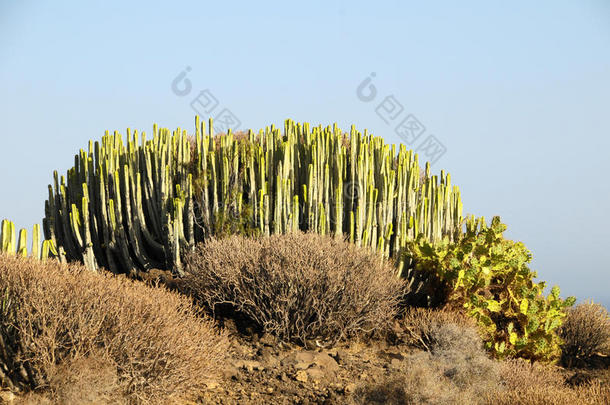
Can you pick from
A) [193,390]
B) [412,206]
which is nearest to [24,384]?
[193,390]

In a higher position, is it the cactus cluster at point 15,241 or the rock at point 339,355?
the cactus cluster at point 15,241

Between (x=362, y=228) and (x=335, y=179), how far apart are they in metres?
0.84

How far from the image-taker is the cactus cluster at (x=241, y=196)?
9.38 meters

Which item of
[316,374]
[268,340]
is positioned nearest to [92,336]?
[316,374]

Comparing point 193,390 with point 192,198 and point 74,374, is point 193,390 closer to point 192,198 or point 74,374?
point 74,374

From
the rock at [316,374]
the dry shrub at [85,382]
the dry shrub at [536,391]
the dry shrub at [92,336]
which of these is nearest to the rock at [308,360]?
the rock at [316,374]

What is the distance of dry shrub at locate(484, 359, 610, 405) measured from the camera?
18.3ft

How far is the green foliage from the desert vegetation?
28mm

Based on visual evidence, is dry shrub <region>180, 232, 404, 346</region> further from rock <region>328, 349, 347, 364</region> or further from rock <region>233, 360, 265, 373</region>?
rock <region>233, 360, 265, 373</region>

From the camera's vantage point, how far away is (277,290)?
7473 mm

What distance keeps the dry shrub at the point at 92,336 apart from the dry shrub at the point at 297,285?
4.94ft

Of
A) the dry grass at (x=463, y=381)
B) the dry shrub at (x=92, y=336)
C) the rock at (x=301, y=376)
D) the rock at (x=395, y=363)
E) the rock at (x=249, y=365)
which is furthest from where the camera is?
the rock at (x=395, y=363)

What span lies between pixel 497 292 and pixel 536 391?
3.53 meters

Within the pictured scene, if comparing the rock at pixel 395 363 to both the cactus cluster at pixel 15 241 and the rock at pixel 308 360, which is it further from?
the cactus cluster at pixel 15 241
